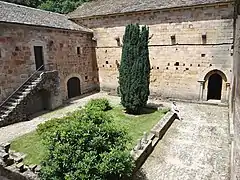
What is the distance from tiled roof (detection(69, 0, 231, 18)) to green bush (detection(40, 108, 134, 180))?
11.4 m

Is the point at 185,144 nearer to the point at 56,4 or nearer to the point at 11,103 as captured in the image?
the point at 11,103

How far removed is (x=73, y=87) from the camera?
16.8 metres

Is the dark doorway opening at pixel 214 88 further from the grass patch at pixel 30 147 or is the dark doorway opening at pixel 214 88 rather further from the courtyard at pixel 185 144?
the grass patch at pixel 30 147

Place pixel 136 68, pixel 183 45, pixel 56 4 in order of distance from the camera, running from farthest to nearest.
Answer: pixel 56 4 → pixel 183 45 → pixel 136 68

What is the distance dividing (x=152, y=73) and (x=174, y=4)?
5043 mm

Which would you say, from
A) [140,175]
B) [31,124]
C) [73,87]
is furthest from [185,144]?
[73,87]

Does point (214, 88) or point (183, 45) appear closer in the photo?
point (183, 45)

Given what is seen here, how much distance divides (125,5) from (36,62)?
831 centimetres

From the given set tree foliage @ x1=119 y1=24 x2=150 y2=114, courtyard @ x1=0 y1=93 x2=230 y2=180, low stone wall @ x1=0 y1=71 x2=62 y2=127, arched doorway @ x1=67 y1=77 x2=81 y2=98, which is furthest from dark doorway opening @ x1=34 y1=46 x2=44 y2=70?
tree foliage @ x1=119 y1=24 x2=150 y2=114

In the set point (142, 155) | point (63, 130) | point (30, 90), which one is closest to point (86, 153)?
point (63, 130)

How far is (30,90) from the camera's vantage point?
1158 cm

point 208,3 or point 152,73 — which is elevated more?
point 208,3

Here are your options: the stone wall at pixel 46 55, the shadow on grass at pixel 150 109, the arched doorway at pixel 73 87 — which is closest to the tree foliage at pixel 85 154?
the shadow on grass at pixel 150 109

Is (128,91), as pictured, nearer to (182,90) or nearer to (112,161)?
(182,90)
